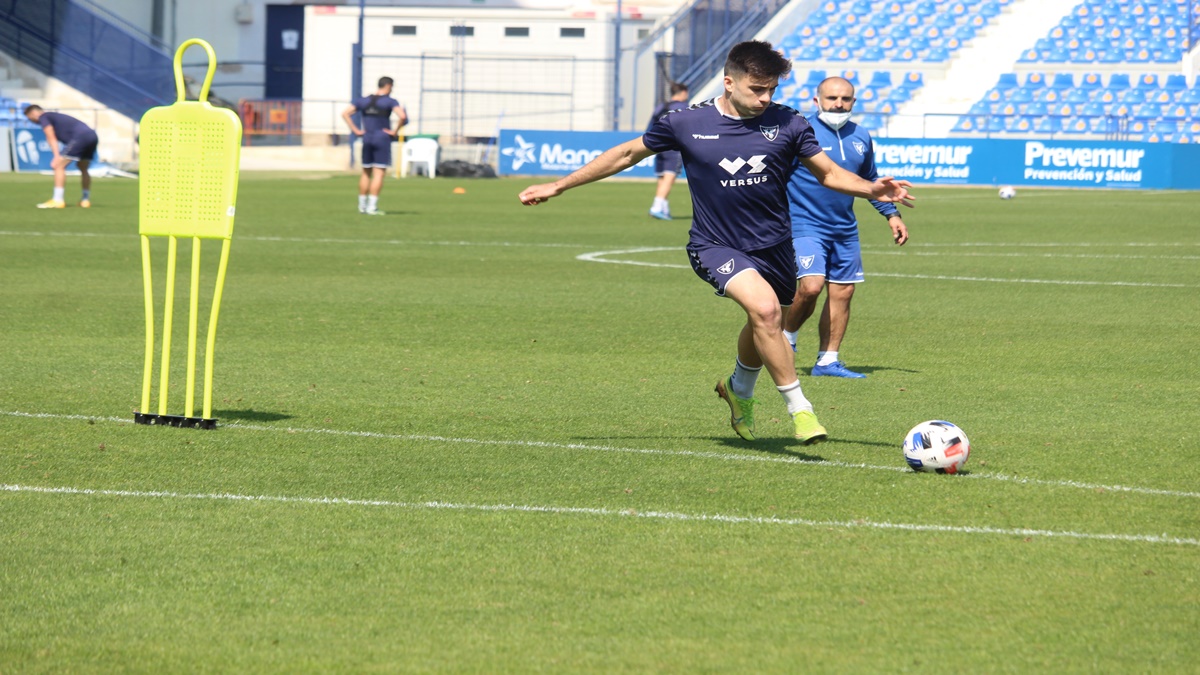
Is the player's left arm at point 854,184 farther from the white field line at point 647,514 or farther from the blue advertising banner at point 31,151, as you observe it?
the blue advertising banner at point 31,151

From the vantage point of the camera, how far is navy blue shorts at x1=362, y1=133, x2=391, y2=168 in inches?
918

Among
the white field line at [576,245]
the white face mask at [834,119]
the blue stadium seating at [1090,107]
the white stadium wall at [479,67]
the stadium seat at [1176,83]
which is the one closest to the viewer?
the white face mask at [834,119]

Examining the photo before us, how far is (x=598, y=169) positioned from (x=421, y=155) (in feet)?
109

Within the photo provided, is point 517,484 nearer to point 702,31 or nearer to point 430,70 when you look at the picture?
point 702,31

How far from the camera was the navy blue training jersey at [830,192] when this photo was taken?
9.73 meters

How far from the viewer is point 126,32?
51.3 meters

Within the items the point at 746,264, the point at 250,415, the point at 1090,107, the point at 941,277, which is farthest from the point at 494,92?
A: the point at 746,264

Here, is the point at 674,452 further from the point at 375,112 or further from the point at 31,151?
the point at 31,151

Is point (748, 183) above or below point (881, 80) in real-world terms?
below

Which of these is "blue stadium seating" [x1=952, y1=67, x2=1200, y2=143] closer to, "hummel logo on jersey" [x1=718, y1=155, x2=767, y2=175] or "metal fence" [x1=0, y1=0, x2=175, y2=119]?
Result: "metal fence" [x1=0, y1=0, x2=175, y2=119]

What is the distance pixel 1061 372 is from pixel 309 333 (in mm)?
5241

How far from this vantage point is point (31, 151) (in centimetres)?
3822

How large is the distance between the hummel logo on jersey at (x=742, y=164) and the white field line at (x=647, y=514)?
1.88 metres

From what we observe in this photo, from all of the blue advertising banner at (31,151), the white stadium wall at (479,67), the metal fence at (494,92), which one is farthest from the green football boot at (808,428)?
the metal fence at (494,92)
